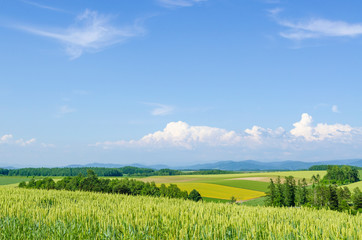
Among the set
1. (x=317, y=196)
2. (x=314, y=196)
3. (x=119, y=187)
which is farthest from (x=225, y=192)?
(x=119, y=187)

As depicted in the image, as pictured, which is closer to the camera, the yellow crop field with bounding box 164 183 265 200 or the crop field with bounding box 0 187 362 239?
the crop field with bounding box 0 187 362 239

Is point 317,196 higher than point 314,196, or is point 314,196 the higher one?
point 317,196

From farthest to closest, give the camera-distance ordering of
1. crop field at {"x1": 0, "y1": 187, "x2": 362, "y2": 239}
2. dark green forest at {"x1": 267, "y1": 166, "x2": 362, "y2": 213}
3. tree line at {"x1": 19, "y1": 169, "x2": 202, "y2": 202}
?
dark green forest at {"x1": 267, "y1": 166, "x2": 362, "y2": 213}, tree line at {"x1": 19, "y1": 169, "x2": 202, "y2": 202}, crop field at {"x1": 0, "y1": 187, "x2": 362, "y2": 239}

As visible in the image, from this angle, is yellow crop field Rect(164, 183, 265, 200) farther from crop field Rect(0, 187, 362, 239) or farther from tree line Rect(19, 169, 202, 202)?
crop field Rect(0, 187, 362, 239)

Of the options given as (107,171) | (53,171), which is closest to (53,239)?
(107,171)

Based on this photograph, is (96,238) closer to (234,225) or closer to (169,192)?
(234,225)

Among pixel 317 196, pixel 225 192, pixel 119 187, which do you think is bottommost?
pixel 225 192

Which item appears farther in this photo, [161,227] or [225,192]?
[225,192]

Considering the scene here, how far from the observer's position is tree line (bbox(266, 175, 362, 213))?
5313 cm

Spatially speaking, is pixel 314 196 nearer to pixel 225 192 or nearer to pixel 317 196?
pixel 317 196

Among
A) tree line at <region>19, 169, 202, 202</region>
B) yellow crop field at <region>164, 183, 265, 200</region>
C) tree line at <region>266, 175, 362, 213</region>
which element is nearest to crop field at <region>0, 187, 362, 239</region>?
tree line at <region>19, 169, 202, 202</region>

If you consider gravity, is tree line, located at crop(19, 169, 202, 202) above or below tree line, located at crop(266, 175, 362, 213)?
above

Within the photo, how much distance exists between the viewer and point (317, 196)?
5669cm

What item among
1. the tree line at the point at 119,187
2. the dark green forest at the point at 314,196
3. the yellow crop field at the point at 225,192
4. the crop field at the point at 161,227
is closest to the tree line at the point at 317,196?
the dark green forest at the point at 314,196
